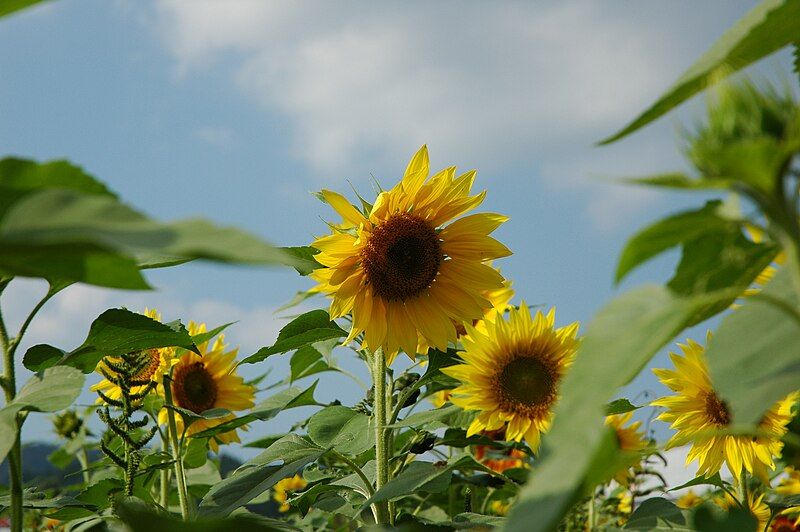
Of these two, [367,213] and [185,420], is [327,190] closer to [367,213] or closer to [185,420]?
[367,213]

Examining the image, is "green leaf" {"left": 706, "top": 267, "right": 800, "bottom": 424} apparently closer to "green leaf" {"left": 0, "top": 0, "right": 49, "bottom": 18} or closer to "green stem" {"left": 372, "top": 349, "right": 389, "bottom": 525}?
"green leaf" {"left": 0, "top": 0, "right": 49, "bottom": 18}

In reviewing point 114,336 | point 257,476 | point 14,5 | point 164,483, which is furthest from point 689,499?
point 14,5

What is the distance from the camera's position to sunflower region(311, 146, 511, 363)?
1729 millimetres

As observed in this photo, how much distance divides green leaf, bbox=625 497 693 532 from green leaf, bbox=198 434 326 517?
540mm

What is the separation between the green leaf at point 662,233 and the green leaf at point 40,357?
0.88 metres

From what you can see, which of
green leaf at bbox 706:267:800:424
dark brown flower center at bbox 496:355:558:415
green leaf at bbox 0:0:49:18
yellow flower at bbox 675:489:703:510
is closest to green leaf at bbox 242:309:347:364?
dark brown flower center at bbox 496:355:558:415

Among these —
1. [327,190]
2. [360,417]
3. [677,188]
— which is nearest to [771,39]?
[677,188]

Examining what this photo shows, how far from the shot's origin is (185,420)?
1.70 m

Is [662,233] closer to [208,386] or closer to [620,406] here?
[620,406]

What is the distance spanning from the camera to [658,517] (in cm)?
100

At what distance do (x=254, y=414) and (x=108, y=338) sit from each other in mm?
632

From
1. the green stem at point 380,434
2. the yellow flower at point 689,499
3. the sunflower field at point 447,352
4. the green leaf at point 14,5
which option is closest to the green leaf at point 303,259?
the sunflower field at point 447,352

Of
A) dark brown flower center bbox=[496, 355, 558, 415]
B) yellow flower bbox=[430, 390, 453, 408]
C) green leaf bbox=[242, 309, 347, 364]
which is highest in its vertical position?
green leaf bbox=[242, 309, 347, 364]

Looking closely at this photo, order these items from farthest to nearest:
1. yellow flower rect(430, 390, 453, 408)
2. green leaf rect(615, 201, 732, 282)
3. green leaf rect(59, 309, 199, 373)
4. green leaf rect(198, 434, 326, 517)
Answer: yellow flower rect(430, 390, 453, 408) < green leaf rect(198, 434, 326, 517) < green leaf rect(59, 309, 199, 373) < green leaf rect(615, 201, 732, 282)
